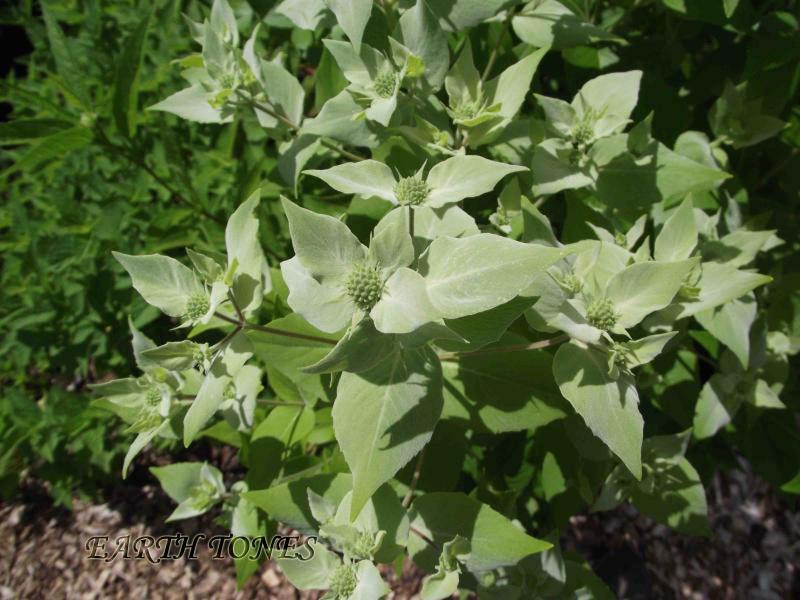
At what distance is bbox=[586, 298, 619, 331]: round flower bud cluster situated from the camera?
1.08 metres

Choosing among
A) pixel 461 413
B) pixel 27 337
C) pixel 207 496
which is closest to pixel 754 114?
pixel 461 413

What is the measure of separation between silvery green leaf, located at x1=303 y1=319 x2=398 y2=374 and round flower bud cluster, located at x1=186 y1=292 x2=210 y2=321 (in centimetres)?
35

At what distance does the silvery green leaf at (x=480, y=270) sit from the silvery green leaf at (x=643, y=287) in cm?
31

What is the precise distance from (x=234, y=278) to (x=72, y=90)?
2.89 ft

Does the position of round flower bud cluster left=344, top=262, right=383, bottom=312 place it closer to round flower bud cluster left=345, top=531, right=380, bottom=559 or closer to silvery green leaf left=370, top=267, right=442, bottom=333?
silvery green leaf left=370, top=267, right=442, bottom=333

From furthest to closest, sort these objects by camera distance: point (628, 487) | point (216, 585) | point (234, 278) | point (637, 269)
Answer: point (216, 585), point (628, 487), point (234, 278), point (637, 269)

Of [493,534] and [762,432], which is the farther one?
[762,432]

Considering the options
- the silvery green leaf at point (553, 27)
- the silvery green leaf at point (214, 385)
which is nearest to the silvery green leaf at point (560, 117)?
the silvery green leaf at point (553, 27)

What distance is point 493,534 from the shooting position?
1.16m

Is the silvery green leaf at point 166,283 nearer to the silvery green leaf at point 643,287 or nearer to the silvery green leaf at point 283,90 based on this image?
the silvery green leaf at point 283,90

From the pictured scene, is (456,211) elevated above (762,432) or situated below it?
above

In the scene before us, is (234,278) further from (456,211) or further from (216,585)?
(216,585)

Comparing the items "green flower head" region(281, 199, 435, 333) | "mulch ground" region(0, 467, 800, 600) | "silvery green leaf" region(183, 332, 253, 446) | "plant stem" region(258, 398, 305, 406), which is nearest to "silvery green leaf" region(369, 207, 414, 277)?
"green flower head" region(281, 199, 435, 333)

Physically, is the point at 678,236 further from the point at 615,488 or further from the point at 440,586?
the point at 440,586
